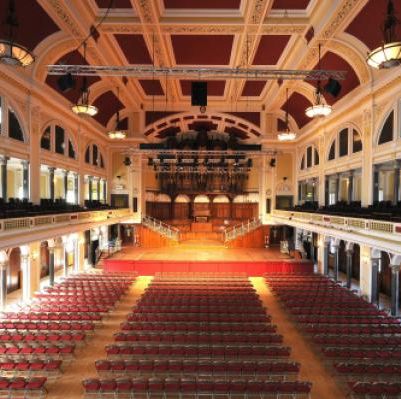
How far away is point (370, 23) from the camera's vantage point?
11.3 metres

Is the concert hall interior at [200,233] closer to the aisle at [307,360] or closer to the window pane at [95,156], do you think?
the aisle at [307,360]

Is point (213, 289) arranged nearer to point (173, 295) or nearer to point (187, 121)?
point (173, 295)

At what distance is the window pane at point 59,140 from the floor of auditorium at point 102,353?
10.1m

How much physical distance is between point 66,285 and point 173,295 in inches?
216

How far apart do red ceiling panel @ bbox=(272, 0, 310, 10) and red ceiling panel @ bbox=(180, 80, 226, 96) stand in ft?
26.9

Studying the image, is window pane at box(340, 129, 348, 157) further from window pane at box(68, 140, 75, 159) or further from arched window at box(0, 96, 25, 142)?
arched window at box(0, 96, 25, 142)

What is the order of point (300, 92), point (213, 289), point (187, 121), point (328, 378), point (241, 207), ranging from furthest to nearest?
point (241, 207)
point (187, 121)
point (300, 92)
point (213, 289)
point (328, 378)

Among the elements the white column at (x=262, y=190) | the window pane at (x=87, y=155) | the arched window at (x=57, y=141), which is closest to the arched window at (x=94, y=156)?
the window pane at (x=87, y=155)

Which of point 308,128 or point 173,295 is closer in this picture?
point 173,295

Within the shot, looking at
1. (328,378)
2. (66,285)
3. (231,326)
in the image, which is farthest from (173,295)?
(328,378)

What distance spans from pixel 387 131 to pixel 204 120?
1569 cm

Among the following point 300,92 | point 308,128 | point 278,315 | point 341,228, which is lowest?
point 278,315

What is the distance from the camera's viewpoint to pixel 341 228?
46.3 feet

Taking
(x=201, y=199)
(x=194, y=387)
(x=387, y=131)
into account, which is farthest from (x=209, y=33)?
(x=201, y=199)
